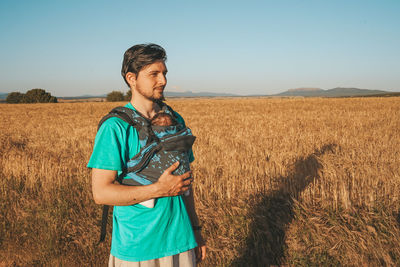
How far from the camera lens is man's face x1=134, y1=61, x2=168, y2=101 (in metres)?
1.72

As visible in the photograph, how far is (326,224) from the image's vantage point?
319 centimetres

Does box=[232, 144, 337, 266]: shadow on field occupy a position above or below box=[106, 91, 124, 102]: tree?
below

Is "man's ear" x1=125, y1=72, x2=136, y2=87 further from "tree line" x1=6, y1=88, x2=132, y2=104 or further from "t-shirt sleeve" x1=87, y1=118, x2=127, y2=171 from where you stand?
"tree line" x1=6, y1=88, x2=132, y2=104

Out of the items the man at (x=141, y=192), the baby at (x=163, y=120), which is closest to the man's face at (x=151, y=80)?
the man at (x=141, y=192)

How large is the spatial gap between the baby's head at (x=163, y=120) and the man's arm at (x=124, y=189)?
0.28 m

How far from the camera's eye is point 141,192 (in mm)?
1522

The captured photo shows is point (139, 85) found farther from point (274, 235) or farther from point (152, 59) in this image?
point (274, 235)

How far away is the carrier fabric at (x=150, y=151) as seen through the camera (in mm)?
1542

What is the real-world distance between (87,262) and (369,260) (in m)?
3.05

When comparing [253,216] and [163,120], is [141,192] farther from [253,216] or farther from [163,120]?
[253,216]

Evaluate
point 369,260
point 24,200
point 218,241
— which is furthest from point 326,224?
point 24,200

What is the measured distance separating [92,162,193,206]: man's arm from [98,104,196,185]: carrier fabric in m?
0.06

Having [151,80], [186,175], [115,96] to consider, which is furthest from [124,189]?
[115,96]

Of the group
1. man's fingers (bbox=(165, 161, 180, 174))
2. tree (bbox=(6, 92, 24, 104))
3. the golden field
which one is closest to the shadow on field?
the golden field
